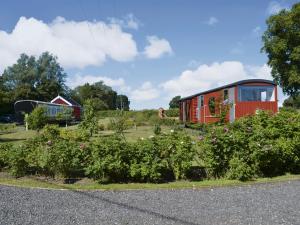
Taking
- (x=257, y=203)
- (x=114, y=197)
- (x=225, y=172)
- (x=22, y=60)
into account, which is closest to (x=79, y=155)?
(x=114, y=197)

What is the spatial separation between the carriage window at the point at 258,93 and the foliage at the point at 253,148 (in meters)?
11.9

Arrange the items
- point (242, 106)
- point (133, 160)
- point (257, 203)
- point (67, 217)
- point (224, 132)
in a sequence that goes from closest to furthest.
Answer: point (67, 217) → point (257, 203) → point (133, 160) → point (224, 132) → point (242, 106)

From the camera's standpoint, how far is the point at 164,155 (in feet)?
24.2

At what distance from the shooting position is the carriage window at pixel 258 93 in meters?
20.3

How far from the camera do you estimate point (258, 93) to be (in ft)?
67.5

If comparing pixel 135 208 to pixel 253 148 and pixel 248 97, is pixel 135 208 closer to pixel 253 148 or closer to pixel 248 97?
pixel 253 148

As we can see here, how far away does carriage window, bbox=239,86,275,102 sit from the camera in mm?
20344

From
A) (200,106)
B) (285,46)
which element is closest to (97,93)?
(285,46)

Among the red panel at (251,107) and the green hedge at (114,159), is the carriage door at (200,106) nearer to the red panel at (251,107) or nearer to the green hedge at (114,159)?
the red panel at (251,107)

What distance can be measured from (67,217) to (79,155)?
2468 millimetres

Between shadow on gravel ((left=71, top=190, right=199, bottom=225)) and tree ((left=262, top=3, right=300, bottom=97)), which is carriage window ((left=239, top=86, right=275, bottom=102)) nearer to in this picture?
shadow on gravel ((left=71, top=190, right=199, bottom=225))

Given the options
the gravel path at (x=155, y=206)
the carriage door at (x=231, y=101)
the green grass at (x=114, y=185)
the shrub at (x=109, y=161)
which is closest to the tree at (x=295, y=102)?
the carriage door at (x=231, y=101)

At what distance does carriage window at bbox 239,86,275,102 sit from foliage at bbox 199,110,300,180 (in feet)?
38.9

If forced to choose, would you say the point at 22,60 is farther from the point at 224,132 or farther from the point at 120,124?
the point at 224,132
